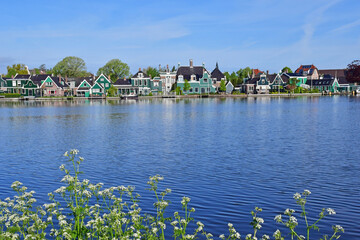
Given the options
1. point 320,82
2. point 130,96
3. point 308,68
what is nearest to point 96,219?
point 130,96

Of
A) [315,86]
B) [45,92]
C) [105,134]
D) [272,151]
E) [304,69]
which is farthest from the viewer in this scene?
[304,69]

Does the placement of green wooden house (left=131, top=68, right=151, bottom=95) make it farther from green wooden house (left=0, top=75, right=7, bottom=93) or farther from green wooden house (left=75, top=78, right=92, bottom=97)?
green wooden house (left=0, top=75, right=7, bottom=93)

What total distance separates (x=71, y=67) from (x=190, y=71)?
6966cm

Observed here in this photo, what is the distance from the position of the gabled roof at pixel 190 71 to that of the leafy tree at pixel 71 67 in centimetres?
6218

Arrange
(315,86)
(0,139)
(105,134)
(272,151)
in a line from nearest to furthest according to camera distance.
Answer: (272,151), (0,139), (105,134), (315,86)

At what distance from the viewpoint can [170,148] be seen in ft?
97.2

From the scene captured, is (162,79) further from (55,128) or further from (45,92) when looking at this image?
(55,128)

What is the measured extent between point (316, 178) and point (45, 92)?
440 feet

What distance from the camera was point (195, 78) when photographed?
13950 cm

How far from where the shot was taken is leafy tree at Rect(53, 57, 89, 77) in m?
183

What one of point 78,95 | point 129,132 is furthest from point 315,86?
point 129,132

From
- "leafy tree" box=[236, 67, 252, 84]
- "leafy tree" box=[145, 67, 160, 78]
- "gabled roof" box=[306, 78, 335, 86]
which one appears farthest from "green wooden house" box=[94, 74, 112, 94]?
"gabled roof" box=[306, 78, 335, 86]

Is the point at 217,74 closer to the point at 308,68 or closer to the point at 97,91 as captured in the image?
the point at 97,91

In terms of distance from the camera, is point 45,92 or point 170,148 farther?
point 45,92
